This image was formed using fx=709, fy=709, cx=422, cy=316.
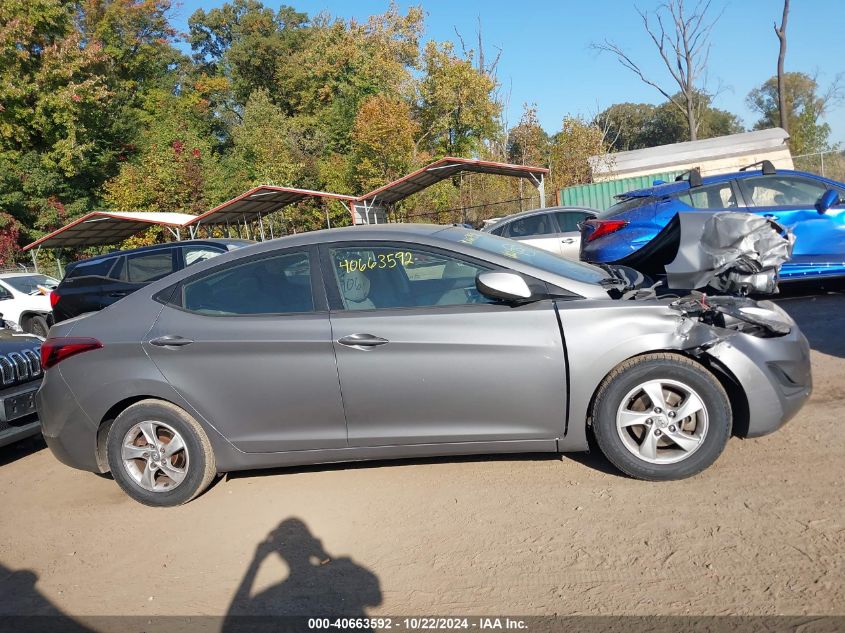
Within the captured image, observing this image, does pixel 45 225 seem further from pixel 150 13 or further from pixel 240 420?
pixel 240 420

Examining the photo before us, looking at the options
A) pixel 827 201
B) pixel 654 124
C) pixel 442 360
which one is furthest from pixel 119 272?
pixel 654 124

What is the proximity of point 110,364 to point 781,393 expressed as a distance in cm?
414

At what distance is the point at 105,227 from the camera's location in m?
24.4

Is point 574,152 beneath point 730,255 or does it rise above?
above

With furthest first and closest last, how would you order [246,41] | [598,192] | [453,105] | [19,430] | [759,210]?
[246,41] → [453,105] → [598,192] → [759,210] → [19,430]

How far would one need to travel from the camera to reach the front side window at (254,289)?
4.52 meters

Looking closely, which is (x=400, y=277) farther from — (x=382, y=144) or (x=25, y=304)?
(x=382, y=144)

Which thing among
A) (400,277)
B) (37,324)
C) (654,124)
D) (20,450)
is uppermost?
(654,124)

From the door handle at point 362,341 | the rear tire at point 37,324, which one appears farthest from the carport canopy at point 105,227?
the door handle at point 362,341

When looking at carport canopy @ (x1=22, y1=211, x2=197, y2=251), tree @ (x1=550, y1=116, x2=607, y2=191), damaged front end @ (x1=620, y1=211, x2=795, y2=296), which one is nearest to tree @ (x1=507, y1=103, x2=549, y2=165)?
tree @ (x1=550, y1=116, x2=607, y2=191)


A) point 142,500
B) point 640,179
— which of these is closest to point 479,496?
point 142,500

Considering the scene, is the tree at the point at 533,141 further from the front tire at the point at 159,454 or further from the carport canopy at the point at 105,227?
the front tire at the point at 159,454

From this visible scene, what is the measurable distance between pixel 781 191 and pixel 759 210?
38cm

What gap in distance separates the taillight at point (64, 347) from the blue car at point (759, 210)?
19.1ft
